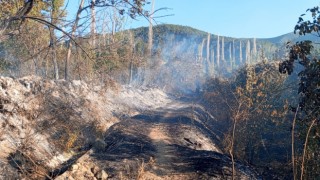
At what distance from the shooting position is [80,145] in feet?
44.3

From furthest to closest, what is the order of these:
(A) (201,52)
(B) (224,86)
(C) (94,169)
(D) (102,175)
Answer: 1. (A) (201,52)
2. (B) (224,86)
3. (C) (94,169)
4. (D) (102,175)

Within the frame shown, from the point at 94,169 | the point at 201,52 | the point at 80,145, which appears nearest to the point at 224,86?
the point at 80,145

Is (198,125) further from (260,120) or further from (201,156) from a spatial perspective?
(201,156)

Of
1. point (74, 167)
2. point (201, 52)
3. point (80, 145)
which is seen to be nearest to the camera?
point (74, 167)

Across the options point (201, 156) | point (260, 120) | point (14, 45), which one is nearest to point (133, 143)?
point (201, 156)

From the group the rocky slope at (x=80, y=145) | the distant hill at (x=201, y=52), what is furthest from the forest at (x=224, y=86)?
the distant hill at (x=201, y=52)

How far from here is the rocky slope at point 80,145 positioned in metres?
9.62

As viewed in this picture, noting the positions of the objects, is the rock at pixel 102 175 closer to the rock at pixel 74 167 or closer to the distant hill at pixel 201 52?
the rock at pixel 74 167

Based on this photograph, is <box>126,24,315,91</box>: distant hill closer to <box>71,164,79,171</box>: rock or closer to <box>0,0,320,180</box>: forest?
<box>0,0,320,180</box>: forest

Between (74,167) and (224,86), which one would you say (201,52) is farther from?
(74,167)

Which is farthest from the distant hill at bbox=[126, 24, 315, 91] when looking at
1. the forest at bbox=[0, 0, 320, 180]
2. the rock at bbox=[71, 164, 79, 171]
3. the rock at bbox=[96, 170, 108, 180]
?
the rock at bbox=[71, 164, 79, 171]

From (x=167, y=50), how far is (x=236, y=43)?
94.1 ft

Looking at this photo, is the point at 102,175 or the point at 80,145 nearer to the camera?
the point at 102,175

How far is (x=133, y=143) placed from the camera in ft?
47.0
